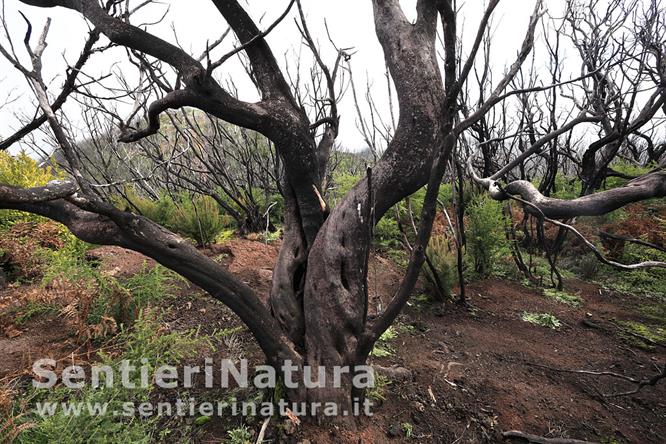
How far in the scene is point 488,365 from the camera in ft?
7.16

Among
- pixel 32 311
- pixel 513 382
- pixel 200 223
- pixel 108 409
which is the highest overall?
pixel 200 223

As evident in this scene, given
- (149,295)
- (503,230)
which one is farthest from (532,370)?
(149,295)

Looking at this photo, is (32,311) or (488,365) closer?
(488,365)

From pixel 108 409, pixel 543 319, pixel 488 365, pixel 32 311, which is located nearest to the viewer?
pixel 108 409

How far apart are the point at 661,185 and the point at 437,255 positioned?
2093 mm

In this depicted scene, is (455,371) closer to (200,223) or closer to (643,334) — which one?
(643,334)

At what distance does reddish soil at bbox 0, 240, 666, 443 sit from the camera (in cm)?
166

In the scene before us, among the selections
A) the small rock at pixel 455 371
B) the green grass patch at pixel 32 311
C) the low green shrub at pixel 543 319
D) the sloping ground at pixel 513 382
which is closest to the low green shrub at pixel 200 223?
the green grass patch at pixel 32 311

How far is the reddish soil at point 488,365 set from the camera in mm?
1660

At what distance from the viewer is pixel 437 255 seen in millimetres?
3326

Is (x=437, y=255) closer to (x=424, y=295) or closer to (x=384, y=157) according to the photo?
(x=424, y=295)

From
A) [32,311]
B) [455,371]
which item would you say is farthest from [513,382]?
[32,311]

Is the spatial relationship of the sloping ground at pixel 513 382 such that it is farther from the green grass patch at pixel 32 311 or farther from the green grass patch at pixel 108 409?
the green grass patch at pixel 32 311

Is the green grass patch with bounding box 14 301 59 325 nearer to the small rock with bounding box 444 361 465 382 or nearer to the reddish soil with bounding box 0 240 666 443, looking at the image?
the reddish soil with bounding box 0 240 666 443
